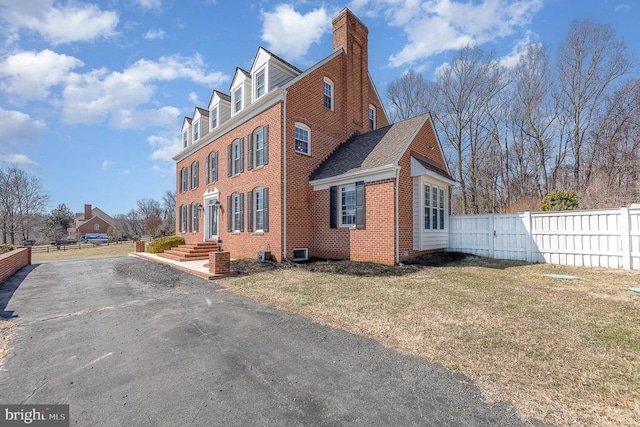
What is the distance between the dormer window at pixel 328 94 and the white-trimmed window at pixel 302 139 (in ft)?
6.68

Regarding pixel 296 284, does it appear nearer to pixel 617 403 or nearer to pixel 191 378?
pixel 191 378

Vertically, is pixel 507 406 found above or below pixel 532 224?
below

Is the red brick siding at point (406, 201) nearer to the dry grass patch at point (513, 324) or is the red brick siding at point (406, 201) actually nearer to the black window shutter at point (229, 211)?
the dry grass patch at point (513, 324)

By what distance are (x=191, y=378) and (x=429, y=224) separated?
34.4 feet

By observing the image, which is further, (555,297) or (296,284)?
(296,284)

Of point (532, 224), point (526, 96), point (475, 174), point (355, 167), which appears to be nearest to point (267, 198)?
point (355, 167)

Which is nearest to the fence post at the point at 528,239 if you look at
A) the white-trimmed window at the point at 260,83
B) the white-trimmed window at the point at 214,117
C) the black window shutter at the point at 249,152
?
the black window shutter at the point at 249,152

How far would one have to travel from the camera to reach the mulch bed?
8.89m

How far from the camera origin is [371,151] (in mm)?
11656

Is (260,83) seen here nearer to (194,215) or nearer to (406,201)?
(406,201)

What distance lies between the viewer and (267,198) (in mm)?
12078

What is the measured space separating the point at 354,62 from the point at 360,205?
29.0 ft

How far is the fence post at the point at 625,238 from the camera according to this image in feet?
27.4

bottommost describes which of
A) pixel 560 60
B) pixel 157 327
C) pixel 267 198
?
pixel 157 327
